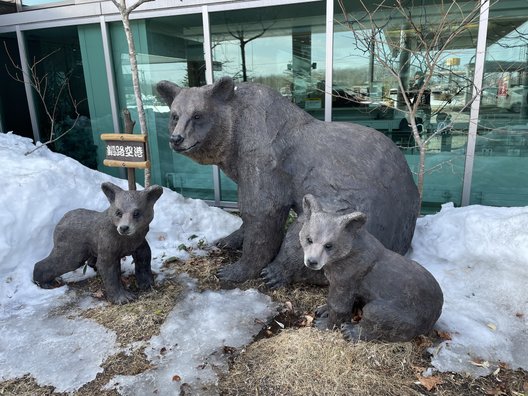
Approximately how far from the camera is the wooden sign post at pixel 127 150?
448cm

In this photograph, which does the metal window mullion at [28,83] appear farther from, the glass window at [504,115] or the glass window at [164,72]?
the glass window at [504,115]

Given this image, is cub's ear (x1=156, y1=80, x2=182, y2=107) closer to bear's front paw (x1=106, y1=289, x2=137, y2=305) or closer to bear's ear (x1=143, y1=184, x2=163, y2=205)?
bear's ear (x1=143, y1=184, x2=163, y2=205)

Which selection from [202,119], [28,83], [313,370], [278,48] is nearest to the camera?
[313,370]

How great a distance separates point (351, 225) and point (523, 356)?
1741 mm

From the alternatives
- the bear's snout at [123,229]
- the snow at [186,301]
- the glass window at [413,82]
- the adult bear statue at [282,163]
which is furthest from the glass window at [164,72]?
the bear's snout at [123,229]

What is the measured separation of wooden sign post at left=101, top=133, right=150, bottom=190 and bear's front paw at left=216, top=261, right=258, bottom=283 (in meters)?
1.48

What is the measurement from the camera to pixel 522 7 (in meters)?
5.74

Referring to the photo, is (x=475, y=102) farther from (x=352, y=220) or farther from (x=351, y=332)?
(x=351, y=332)

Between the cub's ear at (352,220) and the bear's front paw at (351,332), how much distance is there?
81 cm

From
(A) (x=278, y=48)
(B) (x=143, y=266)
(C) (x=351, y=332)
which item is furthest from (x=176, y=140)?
(A) (x=278, y=48)

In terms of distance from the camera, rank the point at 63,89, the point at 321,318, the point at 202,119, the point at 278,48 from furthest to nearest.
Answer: the point at 63,89 < the point at 278,48 < the point at 202,119 < the point at 321,318

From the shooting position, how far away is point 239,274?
4.30 meters

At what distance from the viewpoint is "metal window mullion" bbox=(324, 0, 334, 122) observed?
626 centimetres

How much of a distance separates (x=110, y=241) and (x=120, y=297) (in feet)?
1.86
